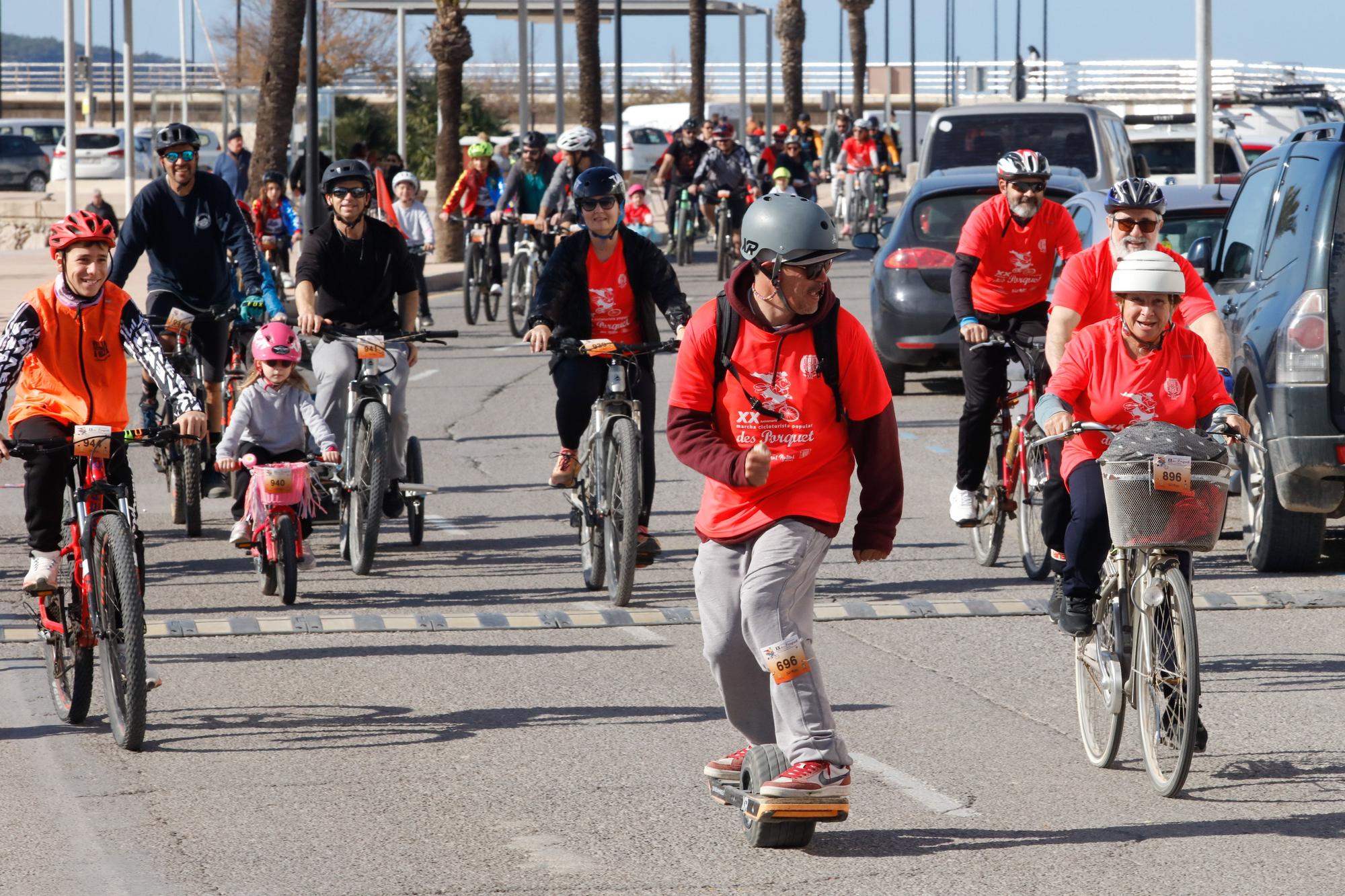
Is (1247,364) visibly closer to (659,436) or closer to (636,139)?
(659,436)

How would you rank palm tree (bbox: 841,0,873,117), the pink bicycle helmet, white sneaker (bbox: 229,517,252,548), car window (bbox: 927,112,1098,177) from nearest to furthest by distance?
white sneaker (bbox: 229,517,252,548) → the pink bicycle helmet → car window (bbox: 927,112,1098,177) → palm tree (bbox: 841,0,873,117)

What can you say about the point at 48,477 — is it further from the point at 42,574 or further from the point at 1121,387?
the point at 1121,387

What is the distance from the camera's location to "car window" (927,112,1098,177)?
19953 millimetres

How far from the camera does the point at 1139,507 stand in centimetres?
584

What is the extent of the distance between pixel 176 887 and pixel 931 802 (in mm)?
2135

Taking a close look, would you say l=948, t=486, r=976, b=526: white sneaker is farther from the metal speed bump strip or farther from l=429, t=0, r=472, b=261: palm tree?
l=429, t=0, r=472, b=261: palm tree

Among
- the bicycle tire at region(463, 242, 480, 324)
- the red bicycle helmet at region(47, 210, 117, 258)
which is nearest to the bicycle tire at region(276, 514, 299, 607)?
the red bicycle helmet at region(47, 210, 117, 258)

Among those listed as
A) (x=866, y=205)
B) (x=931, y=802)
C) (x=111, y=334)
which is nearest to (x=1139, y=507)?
(x=931, y=802)

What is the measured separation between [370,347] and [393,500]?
30.4 inches

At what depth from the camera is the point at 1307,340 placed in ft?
30.5

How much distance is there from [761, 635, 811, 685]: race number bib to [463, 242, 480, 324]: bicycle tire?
17.0 metres

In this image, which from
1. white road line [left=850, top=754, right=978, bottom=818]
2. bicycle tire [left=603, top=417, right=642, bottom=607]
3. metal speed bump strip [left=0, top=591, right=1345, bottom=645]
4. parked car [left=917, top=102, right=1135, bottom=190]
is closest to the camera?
white road line [left=850, top=754, right=978, bottom=818]

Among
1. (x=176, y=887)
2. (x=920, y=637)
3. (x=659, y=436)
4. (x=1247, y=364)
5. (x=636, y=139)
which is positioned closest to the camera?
(x=176, y=887)

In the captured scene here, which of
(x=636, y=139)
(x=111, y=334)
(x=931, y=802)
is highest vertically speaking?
(x=636, y=139)
